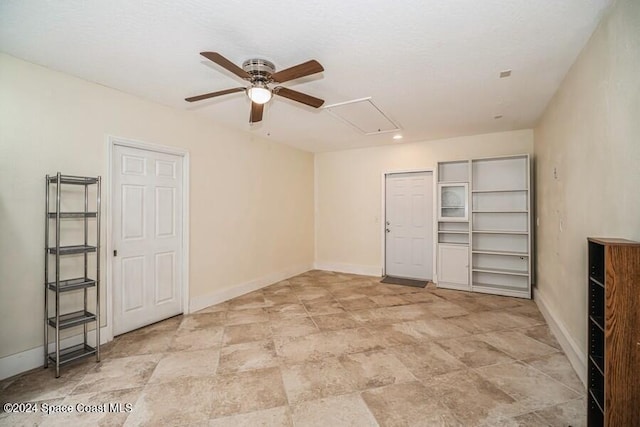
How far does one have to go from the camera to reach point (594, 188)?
2119mm

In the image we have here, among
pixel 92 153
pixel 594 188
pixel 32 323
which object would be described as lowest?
pixel 32 323

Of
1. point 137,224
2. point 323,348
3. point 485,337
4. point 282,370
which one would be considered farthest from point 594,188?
point 137,224

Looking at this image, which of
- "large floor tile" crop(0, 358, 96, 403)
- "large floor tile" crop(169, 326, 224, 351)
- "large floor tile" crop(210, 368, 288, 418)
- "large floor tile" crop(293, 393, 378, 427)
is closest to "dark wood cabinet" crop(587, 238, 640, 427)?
"large floor tile" crop(293, 393, 378, 427)

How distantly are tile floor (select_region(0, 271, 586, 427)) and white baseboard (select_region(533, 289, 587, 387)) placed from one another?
0.08m

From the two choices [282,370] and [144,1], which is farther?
[282,370]

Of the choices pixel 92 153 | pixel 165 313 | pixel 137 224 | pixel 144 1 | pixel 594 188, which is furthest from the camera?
pixel 165 313

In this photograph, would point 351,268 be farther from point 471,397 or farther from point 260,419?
point 260,419

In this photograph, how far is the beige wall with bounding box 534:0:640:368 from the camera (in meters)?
1.65

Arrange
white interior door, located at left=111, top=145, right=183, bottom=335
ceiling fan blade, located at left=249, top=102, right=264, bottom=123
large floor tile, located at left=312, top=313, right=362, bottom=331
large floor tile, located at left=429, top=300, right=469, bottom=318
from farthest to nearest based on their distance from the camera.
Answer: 1. large floor tile, located at left=429, top=300, right=469, bottom=318
2. large floor tile, located at left=312, top=313, right=362, bottom=331
3. white interior door, located at left=111, top=145, right=183, bottom=335
4. ceiling fan blade, located at left=249, top=102, right=264, bottom=123

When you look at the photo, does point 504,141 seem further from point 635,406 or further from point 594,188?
point 635,406

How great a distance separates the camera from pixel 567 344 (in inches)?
103

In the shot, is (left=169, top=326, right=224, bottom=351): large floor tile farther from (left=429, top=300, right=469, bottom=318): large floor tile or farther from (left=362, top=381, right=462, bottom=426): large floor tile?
(left=429, top=300, right=469, bottom=318): large floor tile

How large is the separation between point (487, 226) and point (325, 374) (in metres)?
3.95

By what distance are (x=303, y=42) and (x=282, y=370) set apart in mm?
2734
